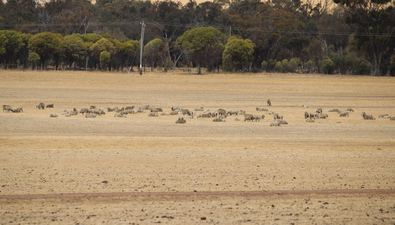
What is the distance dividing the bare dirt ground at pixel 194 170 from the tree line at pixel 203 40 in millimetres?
37456

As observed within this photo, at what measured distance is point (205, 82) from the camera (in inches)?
1944

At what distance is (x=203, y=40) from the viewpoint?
69188 millimetres

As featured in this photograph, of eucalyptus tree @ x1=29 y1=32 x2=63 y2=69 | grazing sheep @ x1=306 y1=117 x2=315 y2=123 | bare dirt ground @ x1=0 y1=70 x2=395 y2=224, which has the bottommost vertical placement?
bare dirt ground @ x1=0 y1=70 x2=395 y2=224

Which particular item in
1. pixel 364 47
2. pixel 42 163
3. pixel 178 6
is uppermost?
pixel 178 6

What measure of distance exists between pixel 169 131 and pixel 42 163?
28.0 feet

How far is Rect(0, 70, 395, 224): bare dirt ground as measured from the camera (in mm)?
10344

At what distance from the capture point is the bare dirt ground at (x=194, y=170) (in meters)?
10.3

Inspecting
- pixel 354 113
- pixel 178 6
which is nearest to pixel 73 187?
pixel 354 113

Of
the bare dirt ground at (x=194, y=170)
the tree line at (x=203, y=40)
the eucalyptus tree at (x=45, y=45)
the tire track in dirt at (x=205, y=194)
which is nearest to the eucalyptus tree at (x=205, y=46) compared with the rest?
the tree line at (x=203, y=40)

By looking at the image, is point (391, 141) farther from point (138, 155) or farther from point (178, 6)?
point (178, 6)

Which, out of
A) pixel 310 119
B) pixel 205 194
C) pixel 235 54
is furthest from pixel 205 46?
pixel 205 194

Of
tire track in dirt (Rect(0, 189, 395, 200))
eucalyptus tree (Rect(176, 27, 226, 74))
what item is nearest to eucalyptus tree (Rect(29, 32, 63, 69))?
eucalyptus tree (Rect(176, 27, 226, 74))

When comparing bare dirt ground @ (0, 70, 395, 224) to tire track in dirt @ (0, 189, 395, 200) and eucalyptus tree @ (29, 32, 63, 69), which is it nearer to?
tire track in dirt @ (0, 189, 395, 200)

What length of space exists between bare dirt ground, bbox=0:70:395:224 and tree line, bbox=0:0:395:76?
37456 mm
